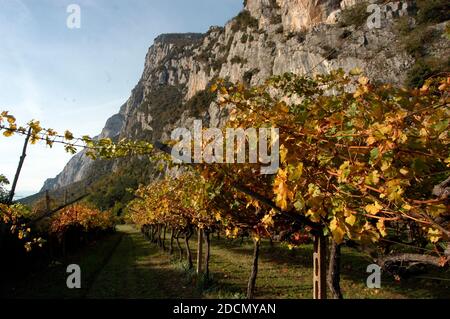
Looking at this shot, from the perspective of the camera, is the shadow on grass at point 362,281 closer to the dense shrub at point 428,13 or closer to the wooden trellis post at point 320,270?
the wooden trellis post at point 320,270

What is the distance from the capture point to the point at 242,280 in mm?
14930

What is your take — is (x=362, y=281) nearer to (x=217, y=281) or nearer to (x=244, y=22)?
(x=217, y=281)

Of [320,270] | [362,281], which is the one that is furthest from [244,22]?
[320,270]

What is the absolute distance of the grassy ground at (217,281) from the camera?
40.2 feet

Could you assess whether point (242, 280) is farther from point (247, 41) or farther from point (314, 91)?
point (247, 41)

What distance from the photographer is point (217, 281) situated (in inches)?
559

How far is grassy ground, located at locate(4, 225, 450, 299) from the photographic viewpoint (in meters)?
12.3

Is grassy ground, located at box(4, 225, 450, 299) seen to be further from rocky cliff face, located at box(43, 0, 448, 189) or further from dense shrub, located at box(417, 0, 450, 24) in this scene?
dense shrub, located at box(417, 0, 450, 24)

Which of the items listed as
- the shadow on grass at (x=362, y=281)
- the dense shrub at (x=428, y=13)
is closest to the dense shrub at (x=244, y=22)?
the dense shrub at (x=428, y=13)

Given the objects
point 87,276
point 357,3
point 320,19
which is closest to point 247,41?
point 320,19

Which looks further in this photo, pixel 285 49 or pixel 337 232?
pixel 285 49

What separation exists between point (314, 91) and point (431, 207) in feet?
12.9

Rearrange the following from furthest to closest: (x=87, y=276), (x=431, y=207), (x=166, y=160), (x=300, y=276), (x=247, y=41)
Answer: (x=247, y=41) < (x=87, y=276) < (x=300, y=276) < (x=166, y=160) < (x=431, y=207)
